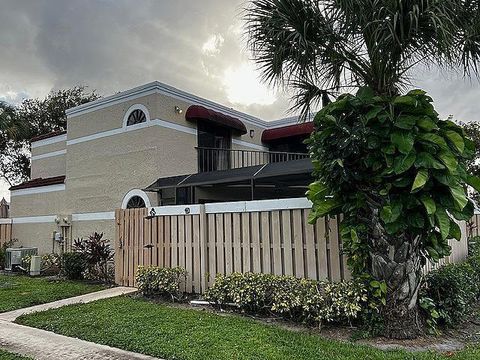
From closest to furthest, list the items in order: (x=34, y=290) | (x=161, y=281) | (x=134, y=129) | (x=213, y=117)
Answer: (x=161, y=281) → (x=34, y=290) → (x=134, y=129) → (x=213, y=117)

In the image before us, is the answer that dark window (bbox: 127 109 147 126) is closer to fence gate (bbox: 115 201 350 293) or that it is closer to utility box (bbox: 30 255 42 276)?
fence gate (bbox: 115 201 350 293)

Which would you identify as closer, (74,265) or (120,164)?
(74,265)

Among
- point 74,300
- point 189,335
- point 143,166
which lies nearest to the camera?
point 189,335

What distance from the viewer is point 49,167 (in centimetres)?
1789

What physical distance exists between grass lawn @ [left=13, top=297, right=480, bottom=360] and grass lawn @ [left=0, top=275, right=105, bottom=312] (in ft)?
4.97

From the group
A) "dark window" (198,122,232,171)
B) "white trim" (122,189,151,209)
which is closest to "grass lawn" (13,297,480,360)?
"white trim" (122,189,151,209)

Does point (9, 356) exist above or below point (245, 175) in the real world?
below

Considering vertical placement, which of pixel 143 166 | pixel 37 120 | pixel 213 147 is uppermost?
pixel 37 120

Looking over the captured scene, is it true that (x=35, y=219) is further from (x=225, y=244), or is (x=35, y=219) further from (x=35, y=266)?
(x=225, y=244)

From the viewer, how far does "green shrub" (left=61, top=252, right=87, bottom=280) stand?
454 inches

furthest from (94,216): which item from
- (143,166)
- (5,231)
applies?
(5,231)

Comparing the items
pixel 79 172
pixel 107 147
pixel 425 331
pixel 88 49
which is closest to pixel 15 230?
pixel 79 172

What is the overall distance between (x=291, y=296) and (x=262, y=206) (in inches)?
78.1

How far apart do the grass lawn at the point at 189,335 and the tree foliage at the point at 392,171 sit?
1.45 metres
